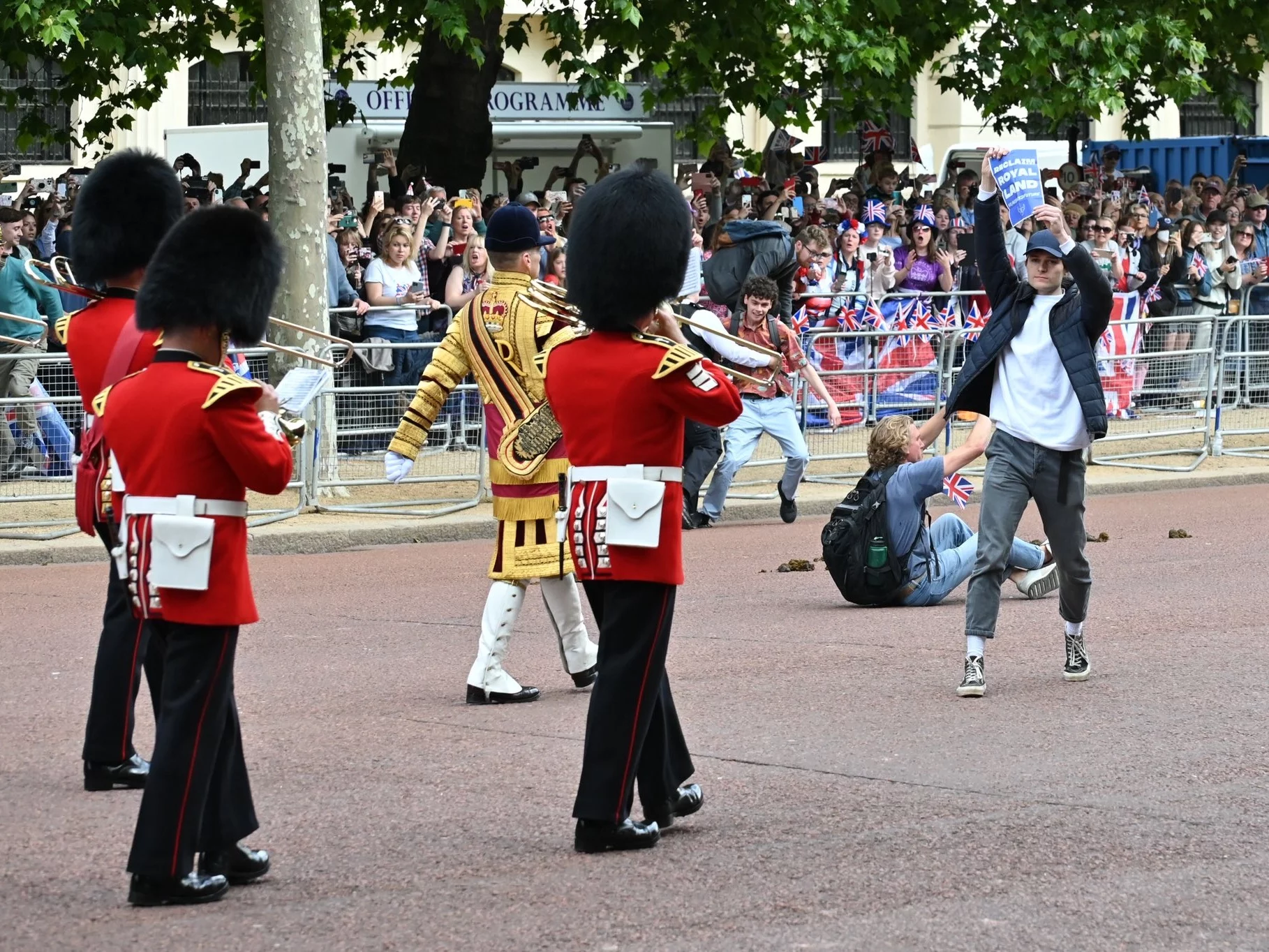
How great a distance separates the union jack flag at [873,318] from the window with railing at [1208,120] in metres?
27.8

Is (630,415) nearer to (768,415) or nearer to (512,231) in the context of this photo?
(512,231)

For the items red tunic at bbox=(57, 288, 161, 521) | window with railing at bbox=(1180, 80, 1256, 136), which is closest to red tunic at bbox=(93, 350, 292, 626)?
red tunic at bbox=(57, 288, 161, 521)

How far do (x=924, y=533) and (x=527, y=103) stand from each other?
1546 centimetres

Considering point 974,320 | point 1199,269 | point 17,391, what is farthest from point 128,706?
point 1199,269

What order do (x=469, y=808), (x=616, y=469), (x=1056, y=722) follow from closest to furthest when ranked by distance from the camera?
(x=616, y=469) → (x=469, y=808) → (x=1056, y=722)

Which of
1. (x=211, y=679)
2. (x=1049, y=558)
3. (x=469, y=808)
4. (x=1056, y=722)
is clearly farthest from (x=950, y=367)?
(x=211, y=679)

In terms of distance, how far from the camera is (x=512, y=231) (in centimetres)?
838

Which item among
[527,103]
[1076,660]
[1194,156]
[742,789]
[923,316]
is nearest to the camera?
[742,789]

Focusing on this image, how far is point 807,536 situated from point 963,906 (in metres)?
8.47

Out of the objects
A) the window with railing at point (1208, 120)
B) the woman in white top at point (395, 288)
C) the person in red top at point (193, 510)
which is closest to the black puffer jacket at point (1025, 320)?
the person in red top at point (193, 510)

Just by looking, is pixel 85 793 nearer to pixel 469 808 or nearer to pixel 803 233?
pixel 469 808

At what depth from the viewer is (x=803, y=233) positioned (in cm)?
1706

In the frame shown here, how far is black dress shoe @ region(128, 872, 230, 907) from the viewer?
5.46 m

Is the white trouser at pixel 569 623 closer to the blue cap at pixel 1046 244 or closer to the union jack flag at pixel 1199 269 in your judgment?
the blue cap at pixel 1046 244
